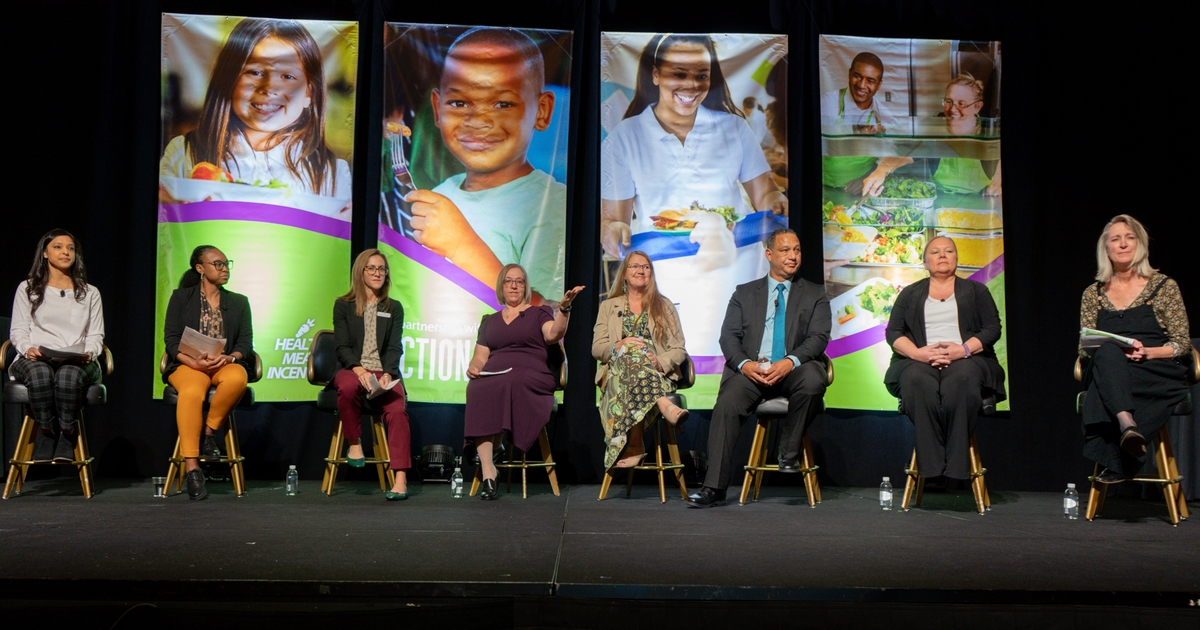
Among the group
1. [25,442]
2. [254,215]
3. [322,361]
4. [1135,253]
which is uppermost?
→ [254,215]

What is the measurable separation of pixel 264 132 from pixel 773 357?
3.23 m

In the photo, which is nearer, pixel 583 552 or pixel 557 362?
pixel 583 552

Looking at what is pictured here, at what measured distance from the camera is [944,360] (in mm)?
4320

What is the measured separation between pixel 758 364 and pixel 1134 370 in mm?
1607

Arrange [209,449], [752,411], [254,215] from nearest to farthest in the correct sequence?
1. [752,411]
2. [209,449]
3. [254,215]

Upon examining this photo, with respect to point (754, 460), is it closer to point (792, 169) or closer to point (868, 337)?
point (868, 337)

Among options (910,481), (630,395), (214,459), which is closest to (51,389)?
(214,459)

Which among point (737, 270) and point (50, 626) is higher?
point (737, 270)

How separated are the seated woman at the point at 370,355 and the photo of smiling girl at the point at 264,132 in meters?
0.82

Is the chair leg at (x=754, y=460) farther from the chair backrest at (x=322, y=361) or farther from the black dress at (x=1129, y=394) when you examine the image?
the chair backrest at (x=322, y=361)

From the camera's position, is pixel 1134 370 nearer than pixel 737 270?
Yes

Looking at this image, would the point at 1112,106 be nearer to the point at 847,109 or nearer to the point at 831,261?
the point at 847,109

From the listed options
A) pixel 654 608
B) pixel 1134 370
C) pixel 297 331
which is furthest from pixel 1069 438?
pixel 297 331

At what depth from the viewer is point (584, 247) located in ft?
18.2
